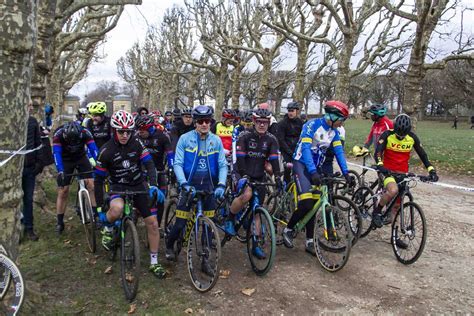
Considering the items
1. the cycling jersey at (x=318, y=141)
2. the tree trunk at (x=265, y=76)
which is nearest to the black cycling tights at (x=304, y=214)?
the cycling jersey at (x=318, y=141)

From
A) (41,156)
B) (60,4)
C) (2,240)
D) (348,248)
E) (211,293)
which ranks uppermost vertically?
(60,4)

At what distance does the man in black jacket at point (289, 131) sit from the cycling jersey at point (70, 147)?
363 centimetres

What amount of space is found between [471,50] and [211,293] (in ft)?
46.9

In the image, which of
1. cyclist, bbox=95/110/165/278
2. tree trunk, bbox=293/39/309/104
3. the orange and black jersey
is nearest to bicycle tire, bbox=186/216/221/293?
cyclist, bbox=95/110/165/278

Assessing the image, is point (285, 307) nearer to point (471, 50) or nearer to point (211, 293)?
point (211, 293)

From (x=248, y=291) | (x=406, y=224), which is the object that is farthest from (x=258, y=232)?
(x=406, y=224)

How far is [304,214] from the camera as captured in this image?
217 inches

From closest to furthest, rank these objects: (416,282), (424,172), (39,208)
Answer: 1. (416,282)
2. (39,208)
3. (424,172)

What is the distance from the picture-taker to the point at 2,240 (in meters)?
3.61

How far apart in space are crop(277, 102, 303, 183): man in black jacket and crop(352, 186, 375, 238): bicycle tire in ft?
4.75

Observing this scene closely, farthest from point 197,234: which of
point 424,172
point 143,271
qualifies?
point 424,172

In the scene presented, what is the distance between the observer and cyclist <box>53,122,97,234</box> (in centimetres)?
619

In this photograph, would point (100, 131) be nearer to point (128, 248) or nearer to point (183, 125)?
point (183, 125)

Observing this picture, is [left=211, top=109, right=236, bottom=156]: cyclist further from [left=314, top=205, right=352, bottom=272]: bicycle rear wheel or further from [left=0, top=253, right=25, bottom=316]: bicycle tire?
[left=0, top=253, right=25, bottom=316]: bicycle tire
